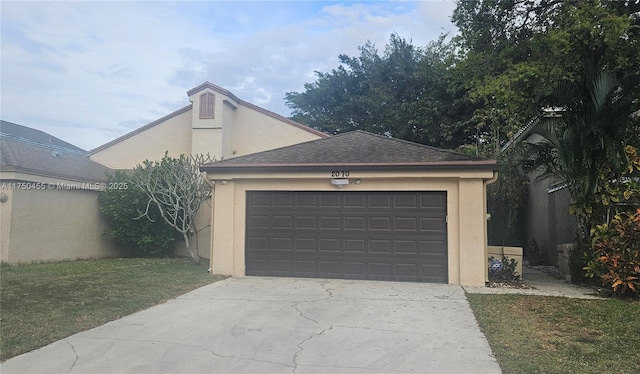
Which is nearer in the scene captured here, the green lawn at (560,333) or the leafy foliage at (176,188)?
the green lawn at (560,333)

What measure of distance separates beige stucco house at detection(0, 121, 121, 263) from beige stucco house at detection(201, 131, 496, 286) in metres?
5.85

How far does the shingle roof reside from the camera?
13.3 meters

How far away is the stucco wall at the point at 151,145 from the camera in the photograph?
2097cm

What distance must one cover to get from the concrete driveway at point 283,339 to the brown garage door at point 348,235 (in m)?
1.70

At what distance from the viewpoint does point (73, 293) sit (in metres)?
8.70

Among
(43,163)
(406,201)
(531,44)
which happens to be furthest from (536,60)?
(43,163)

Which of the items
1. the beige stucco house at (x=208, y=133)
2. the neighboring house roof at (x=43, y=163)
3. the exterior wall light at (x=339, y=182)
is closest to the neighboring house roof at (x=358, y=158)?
the exterior wall light at (x=339, y=182)

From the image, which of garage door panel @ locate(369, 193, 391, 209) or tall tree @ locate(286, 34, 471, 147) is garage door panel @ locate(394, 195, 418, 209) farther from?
tall tree @ locate(286, 34, 471, 147)

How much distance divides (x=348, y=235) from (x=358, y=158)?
5.87 feet

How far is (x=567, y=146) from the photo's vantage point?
379 inches

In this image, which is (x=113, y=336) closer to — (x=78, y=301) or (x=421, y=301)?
(x=78, y=301)

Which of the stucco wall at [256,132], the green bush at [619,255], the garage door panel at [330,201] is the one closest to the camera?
the green bush at [619,255]

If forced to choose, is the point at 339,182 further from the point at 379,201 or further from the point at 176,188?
the point at 176,188

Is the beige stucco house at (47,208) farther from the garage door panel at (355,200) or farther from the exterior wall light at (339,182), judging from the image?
the garage door panel at (355,200)
